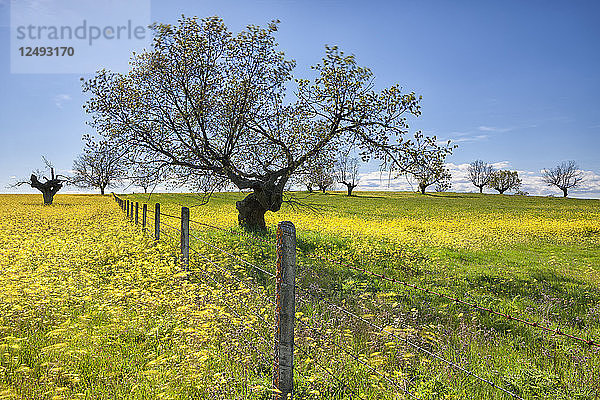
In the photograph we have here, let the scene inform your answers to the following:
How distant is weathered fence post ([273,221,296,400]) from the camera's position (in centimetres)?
503

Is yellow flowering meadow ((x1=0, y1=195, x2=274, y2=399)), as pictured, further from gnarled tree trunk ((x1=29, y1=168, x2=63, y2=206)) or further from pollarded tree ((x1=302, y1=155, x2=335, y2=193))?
gnarled tree trunk ((x1=29, y1=168, x2=63, y2=206))

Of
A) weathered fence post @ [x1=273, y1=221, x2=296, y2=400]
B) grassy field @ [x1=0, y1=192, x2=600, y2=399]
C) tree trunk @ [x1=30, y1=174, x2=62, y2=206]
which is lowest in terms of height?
grassy field @ [x1=0, y1=192, x2=600, y2=399]

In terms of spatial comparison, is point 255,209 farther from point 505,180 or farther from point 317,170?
point 505,180

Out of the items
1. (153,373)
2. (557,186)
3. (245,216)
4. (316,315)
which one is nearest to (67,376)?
(153,373)

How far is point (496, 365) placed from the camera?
22.5 feet

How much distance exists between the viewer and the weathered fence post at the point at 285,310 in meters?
5.03

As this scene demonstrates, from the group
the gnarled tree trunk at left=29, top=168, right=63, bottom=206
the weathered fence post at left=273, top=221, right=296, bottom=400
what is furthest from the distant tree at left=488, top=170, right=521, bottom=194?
the weathered fence post at left=273, top=221, right=296, bottom=400

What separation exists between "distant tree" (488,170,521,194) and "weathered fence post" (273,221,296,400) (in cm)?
11846

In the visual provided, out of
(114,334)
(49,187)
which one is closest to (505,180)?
(49,187)

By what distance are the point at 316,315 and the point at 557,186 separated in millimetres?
116581

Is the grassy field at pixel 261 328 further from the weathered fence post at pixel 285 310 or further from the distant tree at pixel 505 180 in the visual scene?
the distant tree at pixel 505 180

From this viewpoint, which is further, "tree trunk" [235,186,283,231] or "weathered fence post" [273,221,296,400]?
"tree trunk" [235,186,283,231]

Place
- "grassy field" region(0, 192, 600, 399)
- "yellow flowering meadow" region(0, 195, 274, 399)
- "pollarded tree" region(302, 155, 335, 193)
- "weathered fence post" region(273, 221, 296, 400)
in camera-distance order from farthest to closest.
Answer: "pollarded tree" region(302, 155, 335, 193) → "grassy field" region(0, 192, 600, 399) → "yellow flowering meadow" region(0, 195, 274, 399) → "weathered fence post" region(273, 221, 296, 400)

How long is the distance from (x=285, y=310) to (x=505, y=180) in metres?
119
